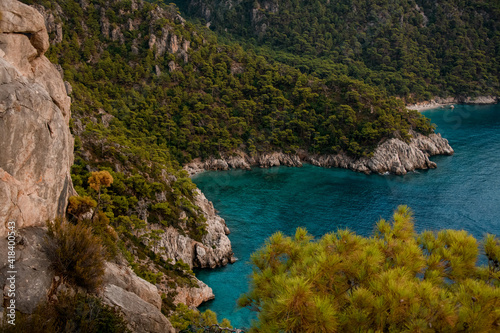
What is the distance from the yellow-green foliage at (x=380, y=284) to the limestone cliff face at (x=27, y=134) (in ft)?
23.9

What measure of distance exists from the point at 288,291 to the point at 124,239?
22929mm

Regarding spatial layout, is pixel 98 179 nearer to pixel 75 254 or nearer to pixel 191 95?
pixel 75 254

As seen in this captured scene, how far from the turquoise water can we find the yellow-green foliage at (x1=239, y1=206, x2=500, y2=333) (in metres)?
18.5

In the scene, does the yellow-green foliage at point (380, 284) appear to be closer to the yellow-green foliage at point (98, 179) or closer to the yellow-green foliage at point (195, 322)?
the yellow-green foliage at point (195, 322)

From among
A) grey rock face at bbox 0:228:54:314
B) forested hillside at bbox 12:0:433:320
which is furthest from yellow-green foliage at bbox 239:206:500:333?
forested hillside at bbox 12:0:433:320

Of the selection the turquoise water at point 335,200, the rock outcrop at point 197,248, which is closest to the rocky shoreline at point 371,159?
the turquoise water at point 335,200

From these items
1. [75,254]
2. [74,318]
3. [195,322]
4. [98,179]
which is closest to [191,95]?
[98,179]

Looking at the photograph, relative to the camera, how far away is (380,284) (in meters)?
6.83

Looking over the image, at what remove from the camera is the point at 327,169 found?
210 feet

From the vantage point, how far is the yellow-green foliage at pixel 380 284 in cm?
637

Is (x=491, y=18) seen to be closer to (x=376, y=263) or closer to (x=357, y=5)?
(x=357, y=5)

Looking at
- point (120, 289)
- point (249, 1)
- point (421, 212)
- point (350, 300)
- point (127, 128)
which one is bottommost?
point (127, 128)

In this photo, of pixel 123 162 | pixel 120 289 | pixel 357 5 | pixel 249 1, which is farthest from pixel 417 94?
pixel 120 289

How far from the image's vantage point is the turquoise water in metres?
37.3
